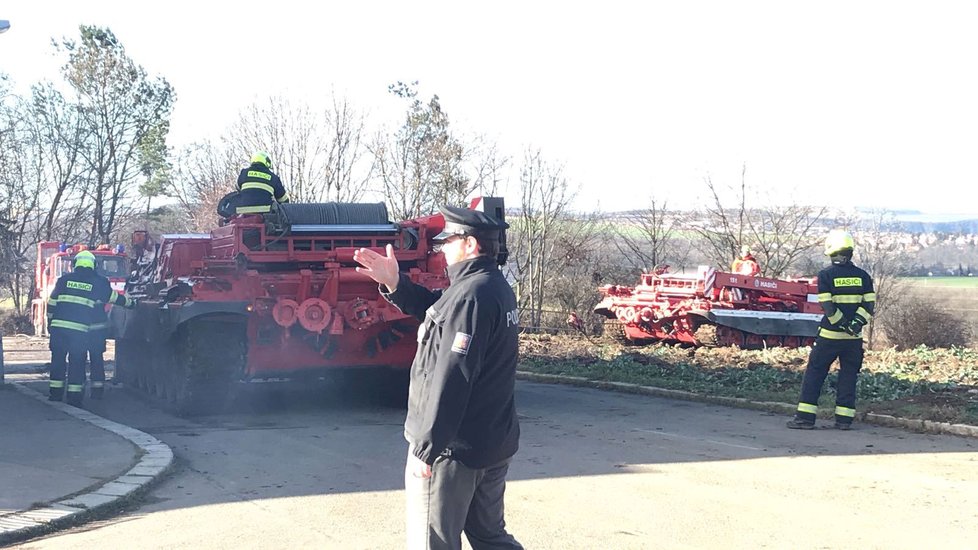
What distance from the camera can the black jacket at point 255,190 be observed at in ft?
39.6

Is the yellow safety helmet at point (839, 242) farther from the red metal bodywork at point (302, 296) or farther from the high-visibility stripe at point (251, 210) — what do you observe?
the high-visibility stripe at point (251, 210)

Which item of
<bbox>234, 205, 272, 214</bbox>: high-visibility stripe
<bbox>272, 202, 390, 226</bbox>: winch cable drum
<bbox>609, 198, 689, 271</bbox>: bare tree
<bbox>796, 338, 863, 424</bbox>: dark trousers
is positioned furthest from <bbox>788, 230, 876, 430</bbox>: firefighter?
<bbox>609, 198, 689, 271</bbox>: bare tree

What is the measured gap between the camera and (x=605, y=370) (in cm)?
1588

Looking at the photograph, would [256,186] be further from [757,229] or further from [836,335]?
[757,229]

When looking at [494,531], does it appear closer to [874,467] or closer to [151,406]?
[874,467]

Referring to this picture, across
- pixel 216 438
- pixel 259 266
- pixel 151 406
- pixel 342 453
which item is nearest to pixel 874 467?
pixel 342 453

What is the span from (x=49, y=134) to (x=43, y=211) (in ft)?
10.7

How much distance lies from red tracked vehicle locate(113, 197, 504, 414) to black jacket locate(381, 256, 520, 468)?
7.46 metres

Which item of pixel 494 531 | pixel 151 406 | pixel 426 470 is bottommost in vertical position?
pixel 151 406

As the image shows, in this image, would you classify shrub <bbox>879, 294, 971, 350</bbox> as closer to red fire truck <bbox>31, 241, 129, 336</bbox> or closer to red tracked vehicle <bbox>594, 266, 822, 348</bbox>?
red tracked vehicle <bbox>594, 266, 822, 348</bbox>

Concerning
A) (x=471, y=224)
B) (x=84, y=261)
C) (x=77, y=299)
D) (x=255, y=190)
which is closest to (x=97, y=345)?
(x=77, y=299)

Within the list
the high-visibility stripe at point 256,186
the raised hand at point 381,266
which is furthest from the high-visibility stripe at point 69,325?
the raised hand at point 381,266

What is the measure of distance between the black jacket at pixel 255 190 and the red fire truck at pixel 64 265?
10567 mm

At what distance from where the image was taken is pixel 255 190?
12.1 metres
